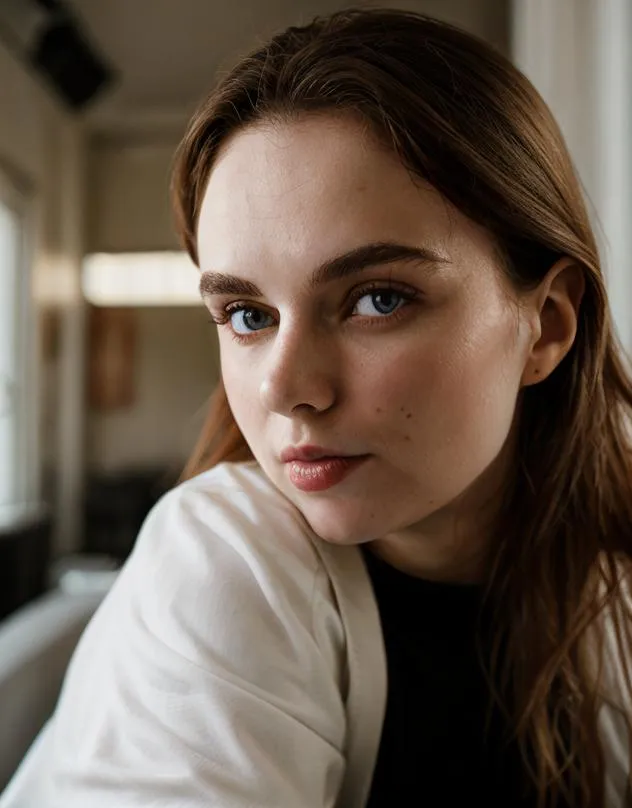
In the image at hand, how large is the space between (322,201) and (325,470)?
0.21m

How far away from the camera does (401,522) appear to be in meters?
0.62

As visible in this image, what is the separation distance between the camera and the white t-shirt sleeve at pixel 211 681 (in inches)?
21.6

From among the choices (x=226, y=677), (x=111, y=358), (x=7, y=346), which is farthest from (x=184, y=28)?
(x=226, y=677)

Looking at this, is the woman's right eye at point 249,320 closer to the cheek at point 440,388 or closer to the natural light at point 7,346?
the cheek at point 440,388

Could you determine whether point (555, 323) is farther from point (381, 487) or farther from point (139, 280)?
point (139, 280)

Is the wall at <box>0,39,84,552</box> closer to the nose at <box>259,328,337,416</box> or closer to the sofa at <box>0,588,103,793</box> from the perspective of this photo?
the sofa at <box>0,588,103,793</box>

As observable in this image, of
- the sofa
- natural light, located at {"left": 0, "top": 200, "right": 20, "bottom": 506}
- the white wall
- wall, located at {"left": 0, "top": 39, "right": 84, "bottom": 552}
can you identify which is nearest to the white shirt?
the sofa

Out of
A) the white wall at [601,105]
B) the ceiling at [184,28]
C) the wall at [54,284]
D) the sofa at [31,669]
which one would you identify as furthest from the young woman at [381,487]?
the wall at [54,284]

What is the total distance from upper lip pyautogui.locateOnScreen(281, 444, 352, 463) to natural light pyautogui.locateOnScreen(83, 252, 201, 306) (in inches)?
151

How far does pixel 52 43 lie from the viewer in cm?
327

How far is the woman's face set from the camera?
564 mm

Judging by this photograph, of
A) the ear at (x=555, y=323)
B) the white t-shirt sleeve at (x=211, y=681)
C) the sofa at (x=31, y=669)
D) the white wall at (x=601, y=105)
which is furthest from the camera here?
the white wall at (x=601, y=105)

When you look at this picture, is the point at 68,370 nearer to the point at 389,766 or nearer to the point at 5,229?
the point at 5,229

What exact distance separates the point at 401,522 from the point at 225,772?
0.75 feet
